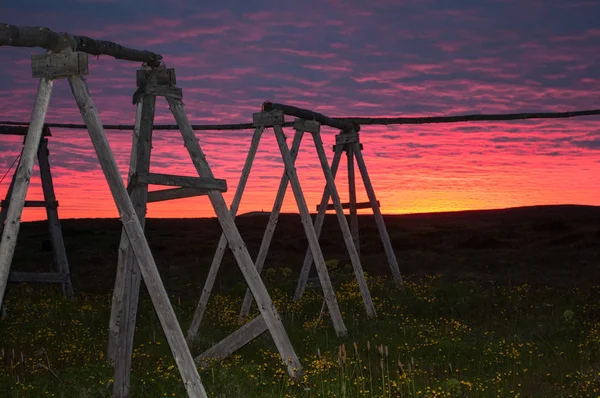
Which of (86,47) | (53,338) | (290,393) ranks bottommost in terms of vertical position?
(53,338)

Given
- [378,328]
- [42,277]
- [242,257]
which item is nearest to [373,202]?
[378,328]

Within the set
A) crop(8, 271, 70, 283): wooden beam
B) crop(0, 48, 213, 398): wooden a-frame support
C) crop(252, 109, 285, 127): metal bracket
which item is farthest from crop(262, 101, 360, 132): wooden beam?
crop(8, 271, 70, 283): wooden beam

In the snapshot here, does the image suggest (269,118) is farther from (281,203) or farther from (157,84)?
(157,84)

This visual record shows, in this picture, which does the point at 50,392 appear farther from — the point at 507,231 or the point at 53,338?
the point at 507,231

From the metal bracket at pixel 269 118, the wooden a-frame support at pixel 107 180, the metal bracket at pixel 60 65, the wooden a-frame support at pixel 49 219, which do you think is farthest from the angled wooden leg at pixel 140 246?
the wooden a-frame support at pixel 49 219

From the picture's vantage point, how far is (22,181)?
21.6 ft

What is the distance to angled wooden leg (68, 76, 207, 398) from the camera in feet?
21.7

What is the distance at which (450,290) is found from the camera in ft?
50.8

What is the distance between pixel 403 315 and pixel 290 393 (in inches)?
253

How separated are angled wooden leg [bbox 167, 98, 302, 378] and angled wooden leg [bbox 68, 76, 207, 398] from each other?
5.64 feet

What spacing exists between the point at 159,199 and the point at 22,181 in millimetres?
2294

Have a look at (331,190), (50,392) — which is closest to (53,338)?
(50,392)

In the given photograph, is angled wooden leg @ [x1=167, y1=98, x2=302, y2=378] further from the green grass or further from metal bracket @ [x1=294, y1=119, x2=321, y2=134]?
metal bracket @ [x1=294, y1=119, x2=321, y2=134]

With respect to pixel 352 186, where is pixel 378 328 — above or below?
below
